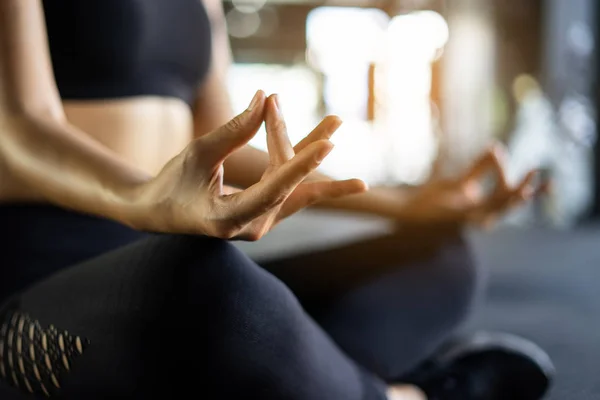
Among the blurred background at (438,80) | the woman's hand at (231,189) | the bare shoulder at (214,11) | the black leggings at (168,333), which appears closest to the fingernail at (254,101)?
the woman's hand at (231,189)

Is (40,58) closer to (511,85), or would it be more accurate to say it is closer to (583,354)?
(583,354)

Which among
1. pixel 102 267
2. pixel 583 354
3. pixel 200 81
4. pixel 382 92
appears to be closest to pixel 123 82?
pixel 200 81

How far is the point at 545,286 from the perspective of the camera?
208cm

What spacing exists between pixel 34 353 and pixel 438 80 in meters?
4.95

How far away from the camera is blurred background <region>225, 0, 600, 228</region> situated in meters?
3.91

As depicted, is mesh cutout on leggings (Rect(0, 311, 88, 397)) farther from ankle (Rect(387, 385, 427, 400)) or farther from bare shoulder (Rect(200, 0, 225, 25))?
bare shoulder (Rect(200, 0, 225, 25))

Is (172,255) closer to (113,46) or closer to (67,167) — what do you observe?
(67,167)

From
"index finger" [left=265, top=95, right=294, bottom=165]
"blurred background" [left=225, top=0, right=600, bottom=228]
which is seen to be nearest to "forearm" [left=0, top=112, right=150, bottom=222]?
"index finger" [left=265, top=95, right=294, bottom=165]

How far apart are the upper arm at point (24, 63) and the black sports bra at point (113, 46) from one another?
0.06 metres

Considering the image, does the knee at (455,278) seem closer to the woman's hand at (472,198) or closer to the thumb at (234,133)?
the woman's hand at (472,198)

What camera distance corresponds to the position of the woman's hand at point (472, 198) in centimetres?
91

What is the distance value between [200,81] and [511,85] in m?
A: 4.04

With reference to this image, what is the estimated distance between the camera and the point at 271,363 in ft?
1.59

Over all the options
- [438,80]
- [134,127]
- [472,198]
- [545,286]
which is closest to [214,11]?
[134,127]
